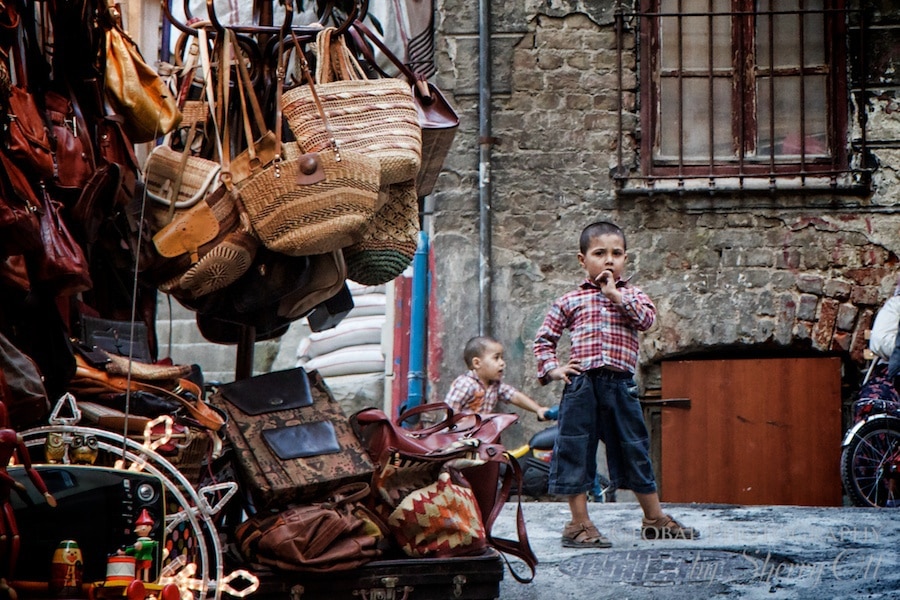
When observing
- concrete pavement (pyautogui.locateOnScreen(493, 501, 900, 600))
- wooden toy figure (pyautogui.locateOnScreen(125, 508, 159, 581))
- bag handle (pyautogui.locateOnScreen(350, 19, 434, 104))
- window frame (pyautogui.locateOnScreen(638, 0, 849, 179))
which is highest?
window frame (pyautogui.locateOnScreen(638, 0, 849, 179))

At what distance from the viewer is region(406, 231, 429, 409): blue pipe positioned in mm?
10281

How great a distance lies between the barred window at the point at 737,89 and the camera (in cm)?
1022

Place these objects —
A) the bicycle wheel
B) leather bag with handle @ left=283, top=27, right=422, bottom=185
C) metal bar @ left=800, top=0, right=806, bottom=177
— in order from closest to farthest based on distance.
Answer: leather bag with handle @ left=283, top=27, right=422, bottom=185, the bicycle wheel, metal bar @ left=800, top=0, right=806, bottom=177

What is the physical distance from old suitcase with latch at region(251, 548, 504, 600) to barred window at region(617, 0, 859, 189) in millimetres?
6359

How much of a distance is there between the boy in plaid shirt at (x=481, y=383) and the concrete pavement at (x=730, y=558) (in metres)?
1.87

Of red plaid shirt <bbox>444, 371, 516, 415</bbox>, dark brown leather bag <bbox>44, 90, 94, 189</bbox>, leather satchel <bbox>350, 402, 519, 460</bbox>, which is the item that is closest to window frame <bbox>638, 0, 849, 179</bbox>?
red plaid shirt <bbox>444, 371, 516, 415</bbox>

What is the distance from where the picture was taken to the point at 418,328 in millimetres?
10344

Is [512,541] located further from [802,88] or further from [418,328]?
[802,88]

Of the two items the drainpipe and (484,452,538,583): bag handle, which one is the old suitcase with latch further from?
the drainpipe

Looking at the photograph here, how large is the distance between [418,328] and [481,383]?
59.2 inches

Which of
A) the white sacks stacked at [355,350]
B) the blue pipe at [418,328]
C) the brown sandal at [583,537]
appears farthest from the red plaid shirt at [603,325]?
the white sacks stacked at [355,350]

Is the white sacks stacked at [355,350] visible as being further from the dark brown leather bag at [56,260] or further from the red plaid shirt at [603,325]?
the dark brown leather bag at [56,260]

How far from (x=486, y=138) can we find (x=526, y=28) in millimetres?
939

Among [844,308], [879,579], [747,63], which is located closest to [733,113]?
[747,63]
